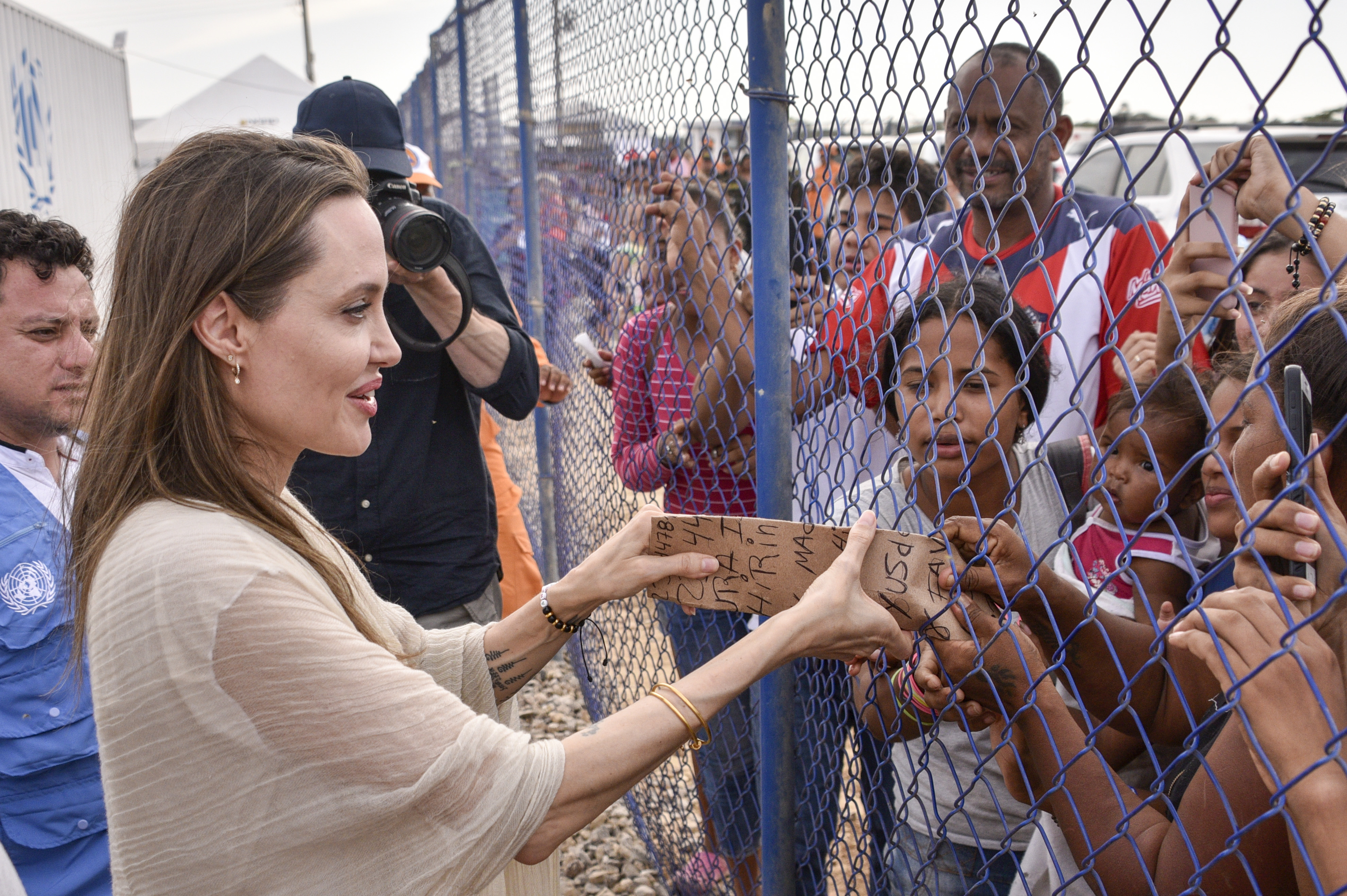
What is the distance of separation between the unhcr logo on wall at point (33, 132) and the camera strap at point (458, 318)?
7782 millimetres

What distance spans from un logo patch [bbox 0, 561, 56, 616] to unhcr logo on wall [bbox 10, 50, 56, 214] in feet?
26.0

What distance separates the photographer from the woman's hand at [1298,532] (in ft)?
2.71

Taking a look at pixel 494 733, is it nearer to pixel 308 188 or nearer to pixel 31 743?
pixel 308 188

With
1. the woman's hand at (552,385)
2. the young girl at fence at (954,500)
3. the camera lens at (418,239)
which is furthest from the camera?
the woman's hand at (552,385)

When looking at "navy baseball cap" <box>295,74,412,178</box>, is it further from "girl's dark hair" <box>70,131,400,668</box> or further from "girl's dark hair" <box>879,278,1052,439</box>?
"girl's dark hair" <box>879,278,1052,439</box>

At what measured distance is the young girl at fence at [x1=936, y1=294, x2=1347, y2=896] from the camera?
0.82 meters

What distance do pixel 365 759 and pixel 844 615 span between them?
640mm

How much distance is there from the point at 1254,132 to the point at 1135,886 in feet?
2.90

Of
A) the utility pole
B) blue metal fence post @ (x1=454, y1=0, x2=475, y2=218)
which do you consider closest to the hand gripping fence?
Answer: blue metal fence post @ (x1=454, y1=0, x2=475, y2=218)

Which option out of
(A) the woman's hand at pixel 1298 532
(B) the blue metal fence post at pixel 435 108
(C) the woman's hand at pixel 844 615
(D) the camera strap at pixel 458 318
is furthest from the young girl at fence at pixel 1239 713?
(B) the blue metal fence post at pixel 435 108

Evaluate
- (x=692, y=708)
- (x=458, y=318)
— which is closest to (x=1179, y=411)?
(x=692, y=708)

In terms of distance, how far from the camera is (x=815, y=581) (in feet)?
4.28

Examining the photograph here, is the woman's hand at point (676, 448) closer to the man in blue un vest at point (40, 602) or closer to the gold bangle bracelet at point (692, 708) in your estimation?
the gold bangle bracelet at point (692, 708)

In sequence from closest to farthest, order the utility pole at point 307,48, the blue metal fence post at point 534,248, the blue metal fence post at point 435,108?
the blue metal fence post at point 534,248
the blue metal fence post at point 435,108
the utility pole at point 307,48
